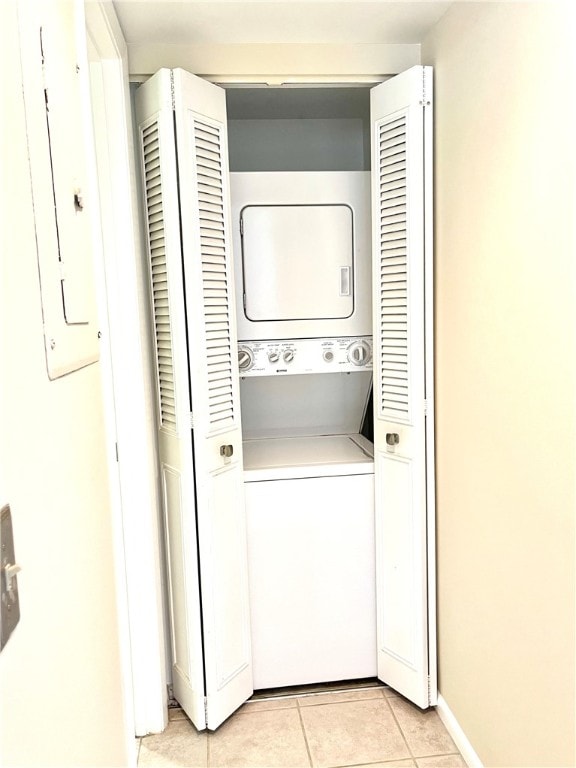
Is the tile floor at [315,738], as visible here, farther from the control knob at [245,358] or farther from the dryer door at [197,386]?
the control knob at [245,358]

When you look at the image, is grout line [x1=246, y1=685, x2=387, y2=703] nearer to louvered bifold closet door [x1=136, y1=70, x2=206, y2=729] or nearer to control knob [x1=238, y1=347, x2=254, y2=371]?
louvered bifold closet door [x1=136, y1=70, x2=206, y2=729]

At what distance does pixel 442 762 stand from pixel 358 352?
146 centimetres

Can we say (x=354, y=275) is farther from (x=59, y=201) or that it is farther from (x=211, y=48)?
(x=59, y=201)

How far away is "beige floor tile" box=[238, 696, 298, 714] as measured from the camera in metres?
2.26

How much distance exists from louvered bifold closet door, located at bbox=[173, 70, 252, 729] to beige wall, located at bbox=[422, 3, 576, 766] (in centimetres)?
70

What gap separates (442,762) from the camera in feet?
6.40

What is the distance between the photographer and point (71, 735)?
3.43 feet

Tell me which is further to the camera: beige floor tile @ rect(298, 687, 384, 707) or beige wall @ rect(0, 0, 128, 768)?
beige floor tile @ rect(298, 687, 384, 707)

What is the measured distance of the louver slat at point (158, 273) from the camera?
6.49ft

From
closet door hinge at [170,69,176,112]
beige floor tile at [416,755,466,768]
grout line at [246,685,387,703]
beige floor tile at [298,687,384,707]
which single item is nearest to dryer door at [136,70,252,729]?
closet door hinge at [170,69,176,112]

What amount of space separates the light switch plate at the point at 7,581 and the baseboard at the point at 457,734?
1641 mm

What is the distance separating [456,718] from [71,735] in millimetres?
1439

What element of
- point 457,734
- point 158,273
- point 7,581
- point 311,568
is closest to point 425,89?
point 158,273

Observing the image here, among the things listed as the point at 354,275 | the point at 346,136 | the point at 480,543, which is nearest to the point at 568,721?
the point at 480,543
